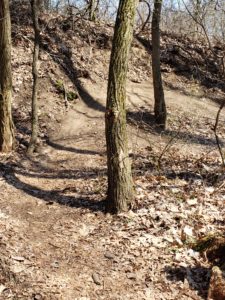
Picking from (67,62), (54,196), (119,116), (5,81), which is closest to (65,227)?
(54,196)

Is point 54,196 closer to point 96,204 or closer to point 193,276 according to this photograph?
point 96,204

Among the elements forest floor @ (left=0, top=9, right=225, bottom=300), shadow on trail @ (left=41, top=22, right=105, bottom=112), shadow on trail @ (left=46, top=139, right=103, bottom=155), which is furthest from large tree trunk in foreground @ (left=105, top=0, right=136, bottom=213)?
shadow on trail @ (left=41, top=22, right=105, bottom=112)

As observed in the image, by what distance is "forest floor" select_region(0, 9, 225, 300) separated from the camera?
484 centimetres

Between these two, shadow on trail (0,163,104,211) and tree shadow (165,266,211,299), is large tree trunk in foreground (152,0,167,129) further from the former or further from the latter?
tree shadow (165,266,211,299)

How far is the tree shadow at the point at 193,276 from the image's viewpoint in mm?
4793

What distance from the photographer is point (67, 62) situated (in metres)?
13.7

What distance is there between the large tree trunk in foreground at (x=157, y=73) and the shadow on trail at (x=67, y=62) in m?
2.03

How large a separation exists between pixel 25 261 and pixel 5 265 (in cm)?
27

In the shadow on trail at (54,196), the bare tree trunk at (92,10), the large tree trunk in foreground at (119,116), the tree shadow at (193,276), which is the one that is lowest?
the tree shadow at (193,276)

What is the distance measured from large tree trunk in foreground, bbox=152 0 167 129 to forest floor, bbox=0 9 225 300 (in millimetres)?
349

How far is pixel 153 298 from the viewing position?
4.61 metres

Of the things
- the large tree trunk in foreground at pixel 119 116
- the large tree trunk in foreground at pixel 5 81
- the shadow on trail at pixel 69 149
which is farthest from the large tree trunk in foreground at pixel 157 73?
the large tree trunk in foreground at pixel 119 116

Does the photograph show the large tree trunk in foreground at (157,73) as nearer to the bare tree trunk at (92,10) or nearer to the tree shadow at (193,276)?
the tree shadow at (193,276)

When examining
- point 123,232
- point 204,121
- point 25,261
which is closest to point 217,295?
point 123,232
